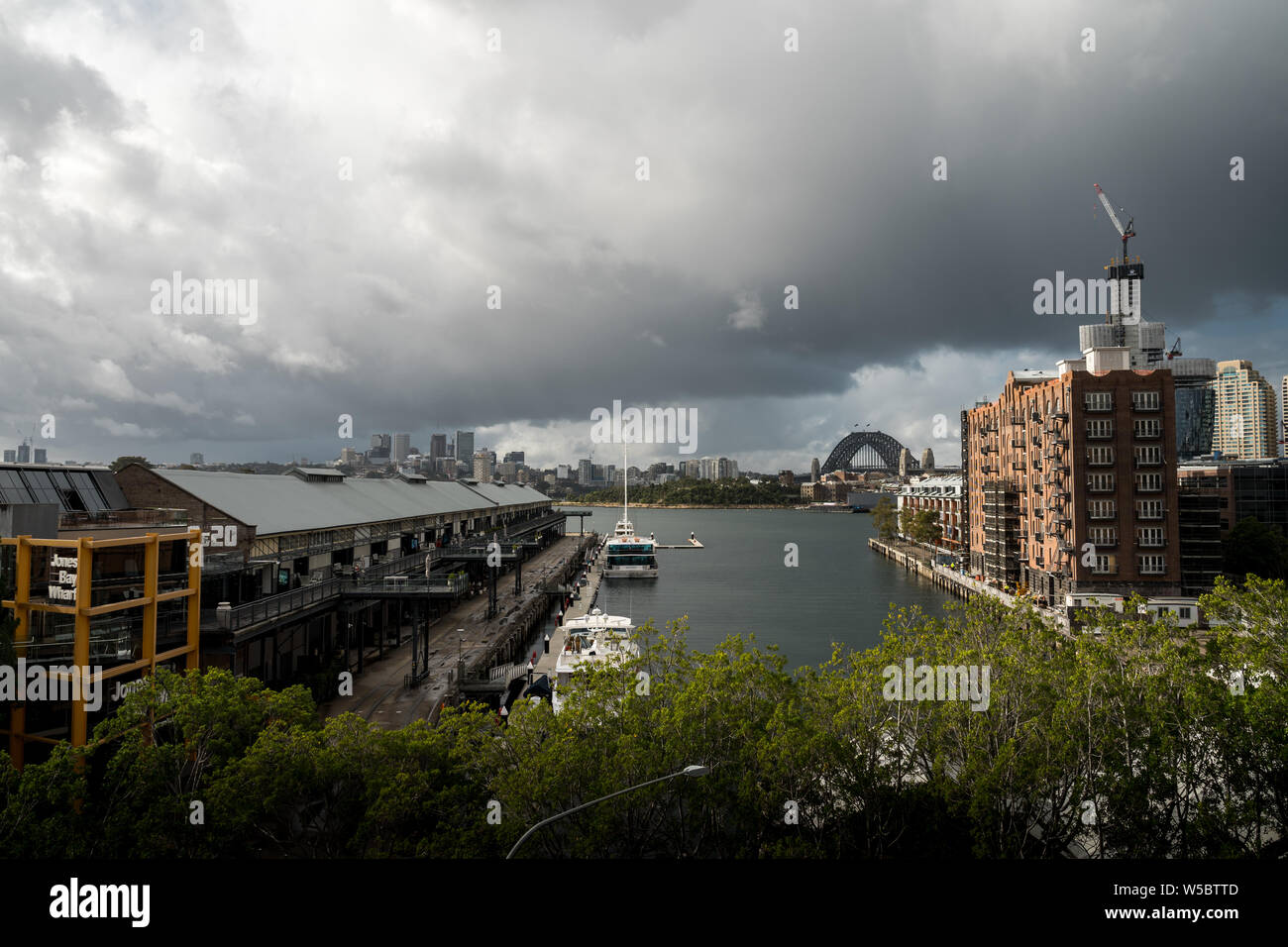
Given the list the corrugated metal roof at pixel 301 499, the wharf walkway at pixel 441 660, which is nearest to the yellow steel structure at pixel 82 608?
the wharf walkway at pixel 441 660

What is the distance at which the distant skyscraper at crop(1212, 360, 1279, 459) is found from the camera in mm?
169625

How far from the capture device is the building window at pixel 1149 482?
44.0 m

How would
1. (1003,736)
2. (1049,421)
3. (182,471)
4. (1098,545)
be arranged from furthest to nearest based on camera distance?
(1049,421) → (1098,545) → (182,471) → (1003,736)

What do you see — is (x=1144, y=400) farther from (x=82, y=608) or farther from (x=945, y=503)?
(x=82, y=608)

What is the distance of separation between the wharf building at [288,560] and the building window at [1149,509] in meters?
43.9

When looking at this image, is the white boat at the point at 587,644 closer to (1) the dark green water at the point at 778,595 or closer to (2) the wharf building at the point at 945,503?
(1) the dark green water at the point at 778,595

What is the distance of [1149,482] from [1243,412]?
18563 centimetres

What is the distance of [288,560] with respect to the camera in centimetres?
2908

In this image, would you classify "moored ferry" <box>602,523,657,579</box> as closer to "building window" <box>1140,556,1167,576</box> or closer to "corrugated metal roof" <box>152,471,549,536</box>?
"corrugated metal roof" <box>152,471,549,536</box>

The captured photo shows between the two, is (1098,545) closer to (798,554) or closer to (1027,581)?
(1027,581)

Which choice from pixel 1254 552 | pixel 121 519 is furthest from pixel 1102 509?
pixel 121 519

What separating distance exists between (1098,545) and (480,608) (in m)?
42.2
